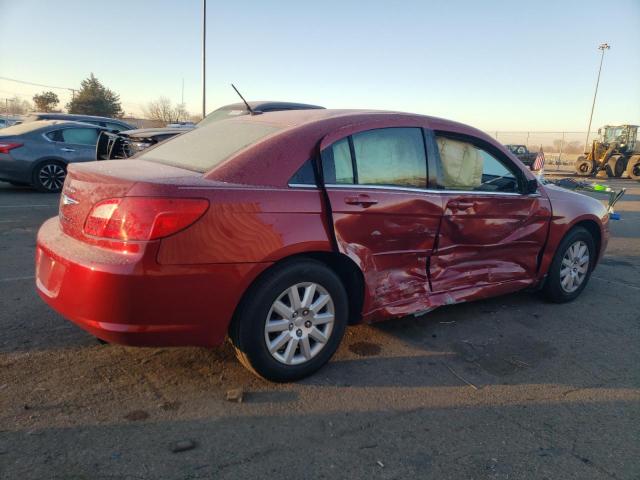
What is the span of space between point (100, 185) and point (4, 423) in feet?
4.26

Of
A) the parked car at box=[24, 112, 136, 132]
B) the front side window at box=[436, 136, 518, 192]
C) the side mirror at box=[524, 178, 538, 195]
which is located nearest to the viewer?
the front side window at box=[436, 136, 518, 192]

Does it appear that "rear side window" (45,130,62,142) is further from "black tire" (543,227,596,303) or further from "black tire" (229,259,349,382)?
"black tire" (543,227,596,303)

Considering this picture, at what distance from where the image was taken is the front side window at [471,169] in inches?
150

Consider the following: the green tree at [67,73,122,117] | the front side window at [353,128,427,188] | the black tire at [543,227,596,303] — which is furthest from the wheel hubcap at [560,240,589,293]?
the green tree at [67,73,122,117]

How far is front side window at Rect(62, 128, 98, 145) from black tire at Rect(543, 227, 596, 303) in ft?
32.0

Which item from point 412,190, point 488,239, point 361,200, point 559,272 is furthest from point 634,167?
point 361,200

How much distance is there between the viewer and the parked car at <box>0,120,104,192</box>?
386 inches

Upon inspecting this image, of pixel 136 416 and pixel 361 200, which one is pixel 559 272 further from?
pixel 136 416

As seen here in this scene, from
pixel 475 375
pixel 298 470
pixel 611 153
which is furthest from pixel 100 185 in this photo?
pixel 611 153

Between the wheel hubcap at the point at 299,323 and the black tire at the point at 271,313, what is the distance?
0.01 meters

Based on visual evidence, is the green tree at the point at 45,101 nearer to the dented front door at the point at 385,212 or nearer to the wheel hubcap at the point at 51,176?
the wheel hubcap at the point at 51,176

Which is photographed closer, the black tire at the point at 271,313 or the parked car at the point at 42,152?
the black tire at the point at 271,313

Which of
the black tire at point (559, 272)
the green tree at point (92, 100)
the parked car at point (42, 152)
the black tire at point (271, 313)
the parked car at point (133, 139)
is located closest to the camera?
the black tire at point (271, 313)

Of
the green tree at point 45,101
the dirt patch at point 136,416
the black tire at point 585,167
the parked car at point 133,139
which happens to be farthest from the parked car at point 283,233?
the green tree at point 45,101
